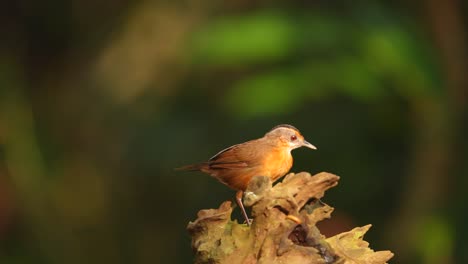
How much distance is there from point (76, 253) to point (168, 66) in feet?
6.21

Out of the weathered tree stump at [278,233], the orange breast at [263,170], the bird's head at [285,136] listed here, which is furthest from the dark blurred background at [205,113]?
the weathered tree stump at [278,233]

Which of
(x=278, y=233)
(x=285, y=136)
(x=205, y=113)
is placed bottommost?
(x=205, y=113)

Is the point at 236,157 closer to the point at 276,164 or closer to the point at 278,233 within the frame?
the point at 276,164

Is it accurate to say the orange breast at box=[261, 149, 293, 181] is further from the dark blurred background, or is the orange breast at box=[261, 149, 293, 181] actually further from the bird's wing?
the dark blurred background

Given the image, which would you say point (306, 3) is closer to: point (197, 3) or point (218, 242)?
point (197, 3)

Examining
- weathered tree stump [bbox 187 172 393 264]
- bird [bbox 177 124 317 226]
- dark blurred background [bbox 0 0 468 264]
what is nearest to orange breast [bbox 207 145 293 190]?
bird [bbox 177 124 317 226]

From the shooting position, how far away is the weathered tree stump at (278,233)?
2.09 meters

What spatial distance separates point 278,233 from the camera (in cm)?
209

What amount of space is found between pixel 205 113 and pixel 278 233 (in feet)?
22.9

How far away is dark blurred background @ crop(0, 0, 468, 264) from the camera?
18.8 feet

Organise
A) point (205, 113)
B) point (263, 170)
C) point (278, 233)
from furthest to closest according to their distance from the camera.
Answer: point (205, 113) → point (263, 170) → point (278, 233)

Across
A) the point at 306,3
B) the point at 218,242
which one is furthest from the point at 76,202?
the point at 218,242

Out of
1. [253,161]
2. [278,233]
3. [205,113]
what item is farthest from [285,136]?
[205,113]

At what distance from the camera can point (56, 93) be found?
10.1 m
